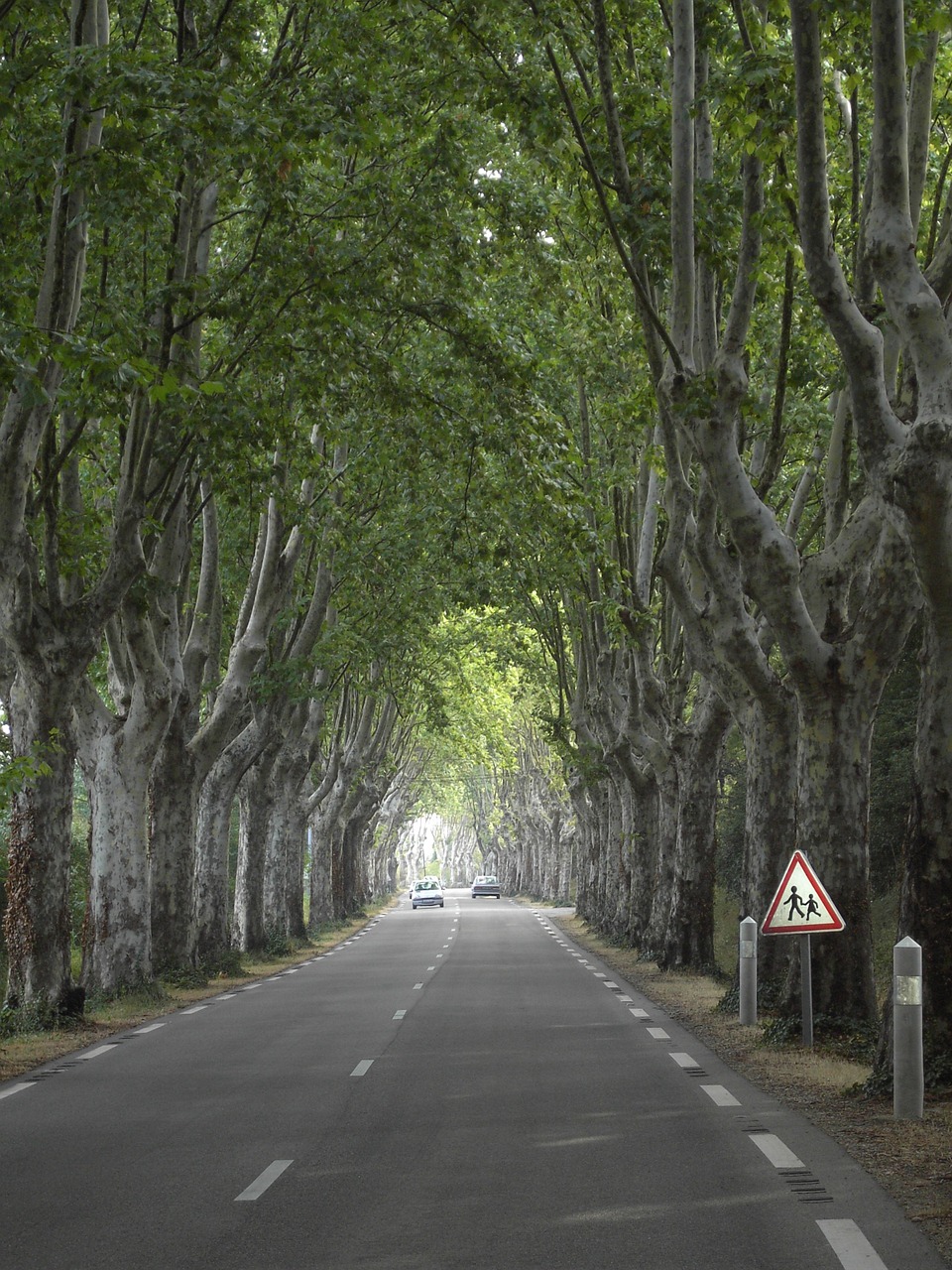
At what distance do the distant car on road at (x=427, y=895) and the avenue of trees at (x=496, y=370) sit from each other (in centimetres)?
4874

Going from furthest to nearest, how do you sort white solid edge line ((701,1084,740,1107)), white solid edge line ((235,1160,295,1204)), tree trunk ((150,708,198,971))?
tree trunk ((150,708,198,971))
white solid edge line ((701,1084,740,1107))
white solid edge line ((235,1160,295,1204))

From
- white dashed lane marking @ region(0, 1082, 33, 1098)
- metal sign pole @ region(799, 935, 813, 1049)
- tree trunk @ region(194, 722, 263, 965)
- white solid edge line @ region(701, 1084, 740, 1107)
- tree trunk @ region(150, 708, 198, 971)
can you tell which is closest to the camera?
white solid edge line @ region(701, 1084, 740, 1107)

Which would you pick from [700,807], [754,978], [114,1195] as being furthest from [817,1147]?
[700,807]

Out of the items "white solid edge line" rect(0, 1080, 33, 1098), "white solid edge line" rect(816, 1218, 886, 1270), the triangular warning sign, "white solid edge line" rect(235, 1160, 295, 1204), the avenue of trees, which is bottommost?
"white solid edge line" rect(0, 1080, 33, 1098)

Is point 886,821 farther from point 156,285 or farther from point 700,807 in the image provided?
point 156,285

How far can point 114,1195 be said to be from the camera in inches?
297

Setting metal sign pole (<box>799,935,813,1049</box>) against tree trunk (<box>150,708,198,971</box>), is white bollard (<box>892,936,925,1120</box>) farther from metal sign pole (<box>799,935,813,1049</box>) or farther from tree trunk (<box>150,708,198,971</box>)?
tree trunk (<box>150,708,198,971</box>)

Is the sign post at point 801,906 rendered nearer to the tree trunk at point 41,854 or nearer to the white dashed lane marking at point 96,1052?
the white dashed lane marking at point 96,1052

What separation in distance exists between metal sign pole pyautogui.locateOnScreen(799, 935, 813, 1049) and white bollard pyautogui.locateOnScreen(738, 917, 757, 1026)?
66.6 inches

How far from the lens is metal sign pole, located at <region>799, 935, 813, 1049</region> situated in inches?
500

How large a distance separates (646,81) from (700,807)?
1090 cm

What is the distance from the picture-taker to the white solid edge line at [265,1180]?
750cm

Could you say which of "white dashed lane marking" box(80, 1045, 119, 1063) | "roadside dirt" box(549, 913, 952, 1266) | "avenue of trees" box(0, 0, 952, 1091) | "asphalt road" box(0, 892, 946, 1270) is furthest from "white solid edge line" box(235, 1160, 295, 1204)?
"white dashed lane marking" box(80, 1045, 119, 1063)

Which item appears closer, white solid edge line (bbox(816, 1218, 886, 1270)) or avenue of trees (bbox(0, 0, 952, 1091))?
white solid edge line (bbox(816, 1218, 886, 1270))
